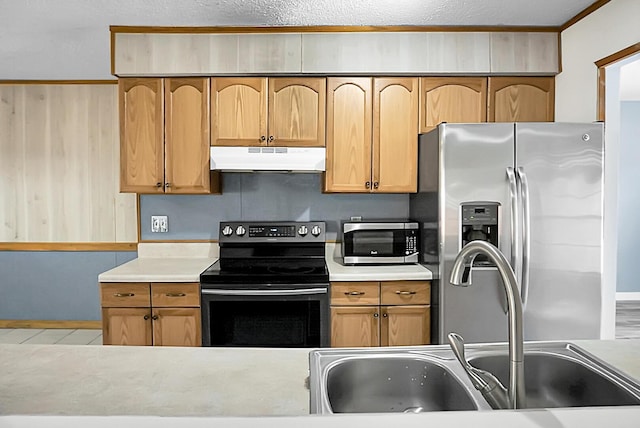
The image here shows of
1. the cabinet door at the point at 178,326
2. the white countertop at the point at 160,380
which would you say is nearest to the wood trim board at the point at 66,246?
the cabinet door at the point at 178,326

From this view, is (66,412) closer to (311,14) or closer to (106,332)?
(106,332)

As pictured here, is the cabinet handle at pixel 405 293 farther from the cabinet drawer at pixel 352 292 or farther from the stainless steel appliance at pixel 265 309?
the stainless steel appliance at pixel 265 309

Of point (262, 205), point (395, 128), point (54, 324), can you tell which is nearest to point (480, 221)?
point (395, 128)

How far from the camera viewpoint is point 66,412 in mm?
998

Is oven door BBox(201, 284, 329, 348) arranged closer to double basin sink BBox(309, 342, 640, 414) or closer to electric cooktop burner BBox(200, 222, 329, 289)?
electric cooktop burner BBox(200, 222, 329, 289)

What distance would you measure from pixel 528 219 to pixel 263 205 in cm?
179

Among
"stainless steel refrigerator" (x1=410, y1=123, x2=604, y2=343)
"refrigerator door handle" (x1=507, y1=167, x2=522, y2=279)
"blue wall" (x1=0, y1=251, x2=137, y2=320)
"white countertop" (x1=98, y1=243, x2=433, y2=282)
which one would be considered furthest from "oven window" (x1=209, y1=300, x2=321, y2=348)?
"blue wall" (x1=0, y1=251, x2=137, y2=320)

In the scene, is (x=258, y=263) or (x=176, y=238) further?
(x=176, y=238)

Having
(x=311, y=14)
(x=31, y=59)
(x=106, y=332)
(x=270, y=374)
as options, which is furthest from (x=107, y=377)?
(x=31, y=59)

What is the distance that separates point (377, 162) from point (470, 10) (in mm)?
1025

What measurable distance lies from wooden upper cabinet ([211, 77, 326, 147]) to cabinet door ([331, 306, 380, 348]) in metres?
1.07

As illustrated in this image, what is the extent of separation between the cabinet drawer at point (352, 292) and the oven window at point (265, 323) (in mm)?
132

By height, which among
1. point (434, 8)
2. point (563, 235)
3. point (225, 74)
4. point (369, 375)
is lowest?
point (369, 375)

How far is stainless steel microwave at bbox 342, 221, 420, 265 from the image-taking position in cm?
320
